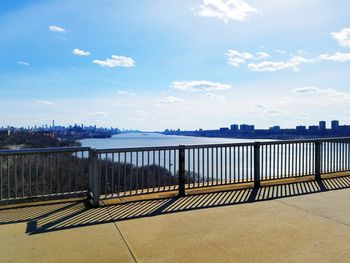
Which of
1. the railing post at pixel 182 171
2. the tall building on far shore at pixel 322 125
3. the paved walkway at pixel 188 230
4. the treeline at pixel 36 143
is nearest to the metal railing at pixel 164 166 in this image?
the railing post at pixel 182 171

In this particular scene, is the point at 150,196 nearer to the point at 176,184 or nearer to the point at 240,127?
the point at 176,184

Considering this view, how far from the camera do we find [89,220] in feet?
19.4

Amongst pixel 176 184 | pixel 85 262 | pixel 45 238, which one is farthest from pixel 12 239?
pixel 176 184

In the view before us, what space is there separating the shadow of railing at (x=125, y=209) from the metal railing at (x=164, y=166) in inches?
15.8

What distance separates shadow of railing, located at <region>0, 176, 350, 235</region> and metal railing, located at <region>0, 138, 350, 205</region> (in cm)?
40

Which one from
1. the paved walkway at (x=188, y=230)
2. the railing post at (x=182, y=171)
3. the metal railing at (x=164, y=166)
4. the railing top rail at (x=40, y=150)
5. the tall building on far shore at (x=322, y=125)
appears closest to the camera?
the paved walkway at (x=188, y=230)

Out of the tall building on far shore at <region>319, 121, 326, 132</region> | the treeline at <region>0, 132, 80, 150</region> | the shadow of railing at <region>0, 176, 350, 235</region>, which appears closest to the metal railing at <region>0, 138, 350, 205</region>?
the shadow of railing at <region>0, 176, 350, 235</region>

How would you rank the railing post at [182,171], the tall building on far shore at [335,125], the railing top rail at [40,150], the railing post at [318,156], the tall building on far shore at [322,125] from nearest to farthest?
the railing top rail at [40,150]
the railing post at [182,171]
the railing post at [318,156]
the tall building on far shore at [335,125]
the tall building on far shore at [322,125]

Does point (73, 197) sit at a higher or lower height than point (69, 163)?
lower

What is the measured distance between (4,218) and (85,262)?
2.82 meters

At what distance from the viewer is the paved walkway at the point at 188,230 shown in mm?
4289

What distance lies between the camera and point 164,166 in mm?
8219

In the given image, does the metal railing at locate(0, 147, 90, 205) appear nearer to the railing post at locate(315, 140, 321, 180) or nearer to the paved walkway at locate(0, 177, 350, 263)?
the paved walkway at locate(0, 177, 350, 263)

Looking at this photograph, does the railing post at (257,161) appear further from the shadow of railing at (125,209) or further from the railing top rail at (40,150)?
the railing top rail at (40,150)
